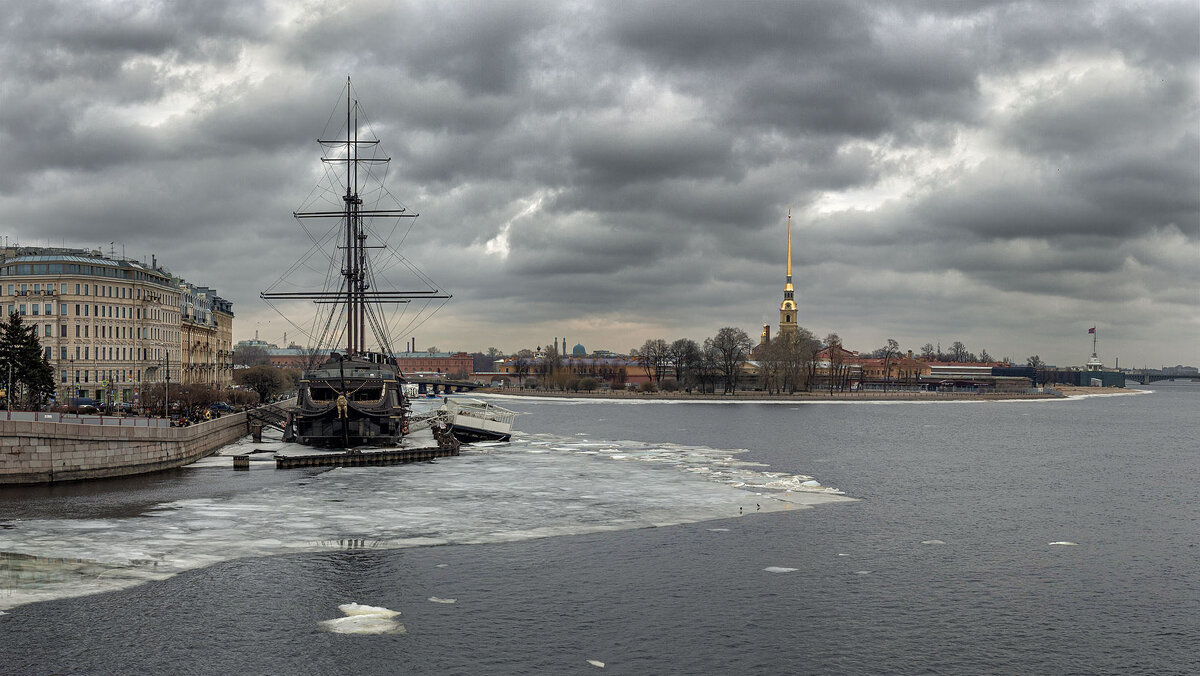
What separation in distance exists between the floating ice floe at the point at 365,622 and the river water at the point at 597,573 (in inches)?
5.1

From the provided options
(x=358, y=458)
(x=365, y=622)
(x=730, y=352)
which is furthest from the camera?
(x=730, y=352)

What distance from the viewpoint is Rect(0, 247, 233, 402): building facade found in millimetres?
101688

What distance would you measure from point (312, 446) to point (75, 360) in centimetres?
4936

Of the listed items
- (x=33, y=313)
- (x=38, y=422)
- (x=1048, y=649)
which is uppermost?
(x=33, y=313)

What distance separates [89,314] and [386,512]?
8332cm

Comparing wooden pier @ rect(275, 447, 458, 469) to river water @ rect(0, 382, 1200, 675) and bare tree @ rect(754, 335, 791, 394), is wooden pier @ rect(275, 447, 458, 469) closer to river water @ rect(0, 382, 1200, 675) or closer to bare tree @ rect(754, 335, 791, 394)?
river water @ rect(0, 382, 1200, 675)

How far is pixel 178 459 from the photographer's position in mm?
52688

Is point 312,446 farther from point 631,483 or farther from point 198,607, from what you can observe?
point 198,607

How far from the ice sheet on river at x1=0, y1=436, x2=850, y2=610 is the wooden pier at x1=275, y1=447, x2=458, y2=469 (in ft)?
4.27

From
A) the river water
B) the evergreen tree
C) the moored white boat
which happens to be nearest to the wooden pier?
the river water

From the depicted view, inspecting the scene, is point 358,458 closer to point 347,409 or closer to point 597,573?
point 347,409

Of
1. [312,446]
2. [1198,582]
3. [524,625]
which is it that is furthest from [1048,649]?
[312,446]

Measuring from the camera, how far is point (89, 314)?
105 meters

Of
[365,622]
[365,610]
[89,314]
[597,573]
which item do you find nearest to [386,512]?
[597,573]
